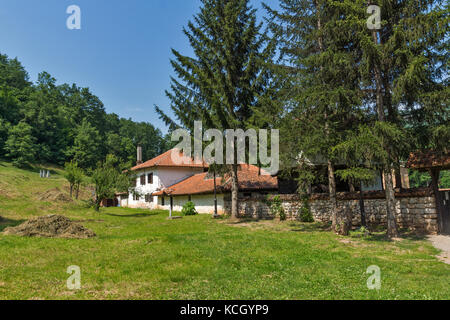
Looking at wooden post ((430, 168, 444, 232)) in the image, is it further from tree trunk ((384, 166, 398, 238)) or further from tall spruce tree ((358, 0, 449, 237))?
tree trunk ((384, 166, 398, 238))

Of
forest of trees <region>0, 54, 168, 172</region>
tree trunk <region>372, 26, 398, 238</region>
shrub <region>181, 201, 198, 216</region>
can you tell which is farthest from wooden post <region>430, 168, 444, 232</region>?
forest of trees <region>0, 54, 168, 172</region>

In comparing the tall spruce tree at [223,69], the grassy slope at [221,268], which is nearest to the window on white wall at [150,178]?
the tall spruce tree at [223,69]

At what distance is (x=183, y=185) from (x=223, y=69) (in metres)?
14.5

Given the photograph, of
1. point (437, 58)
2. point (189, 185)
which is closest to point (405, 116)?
point (437, 58)

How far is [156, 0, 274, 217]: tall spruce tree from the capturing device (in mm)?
18062

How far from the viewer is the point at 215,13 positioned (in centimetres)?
1941

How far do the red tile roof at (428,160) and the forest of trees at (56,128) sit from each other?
4746 cm

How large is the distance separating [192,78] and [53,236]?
12.2 metres

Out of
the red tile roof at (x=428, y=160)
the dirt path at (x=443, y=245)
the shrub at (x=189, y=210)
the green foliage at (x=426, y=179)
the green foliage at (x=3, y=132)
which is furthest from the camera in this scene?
the green foliage at (x=426, y=179)

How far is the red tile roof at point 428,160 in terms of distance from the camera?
437 inches

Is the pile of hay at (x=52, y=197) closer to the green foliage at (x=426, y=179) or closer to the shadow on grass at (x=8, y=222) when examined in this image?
the shadow on grass at (x=8, y=222)

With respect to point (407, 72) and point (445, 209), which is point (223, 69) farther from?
point (445, 209)

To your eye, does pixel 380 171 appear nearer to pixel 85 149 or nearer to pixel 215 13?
pixel 215 13

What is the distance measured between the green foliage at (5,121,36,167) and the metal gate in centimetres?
6194
